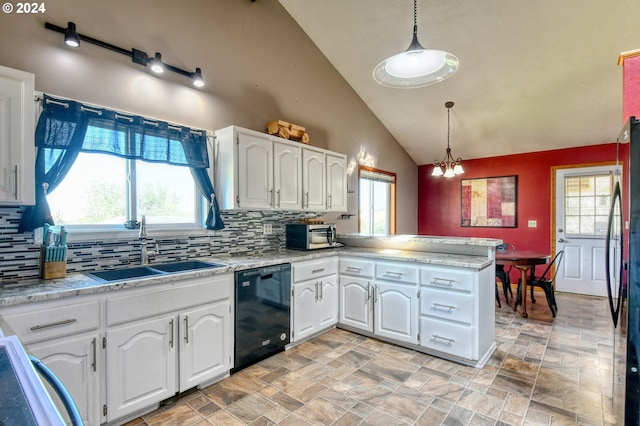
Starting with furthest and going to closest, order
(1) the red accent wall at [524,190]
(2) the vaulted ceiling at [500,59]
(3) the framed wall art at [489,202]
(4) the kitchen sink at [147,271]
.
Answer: (3) the framed wall art at [489,202]
(1) the red accent wall at [524,190]
(2) the vaulted ceiling at [500,59]
(4) the kitchen sink at [147,271]

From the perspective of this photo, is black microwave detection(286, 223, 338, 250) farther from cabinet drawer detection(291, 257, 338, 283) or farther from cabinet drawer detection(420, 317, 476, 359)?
cabinet drawer detection(420, 317, 476, 359)

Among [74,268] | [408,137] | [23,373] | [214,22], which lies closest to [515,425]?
[23,373]

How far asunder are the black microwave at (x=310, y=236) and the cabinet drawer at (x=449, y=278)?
1.21 m

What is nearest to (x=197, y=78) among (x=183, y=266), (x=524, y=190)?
(x=183, y=266)

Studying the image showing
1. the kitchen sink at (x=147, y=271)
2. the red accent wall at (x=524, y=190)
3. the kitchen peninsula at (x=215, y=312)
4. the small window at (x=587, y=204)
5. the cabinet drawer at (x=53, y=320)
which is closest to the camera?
the cabinet drawer at (x=53, y=320)

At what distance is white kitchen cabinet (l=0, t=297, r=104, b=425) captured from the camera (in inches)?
62.4

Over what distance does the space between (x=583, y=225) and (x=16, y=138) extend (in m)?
6.56

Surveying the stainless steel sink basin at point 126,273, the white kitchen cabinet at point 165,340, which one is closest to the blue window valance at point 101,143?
the stainless steel sink basin at point 126,273

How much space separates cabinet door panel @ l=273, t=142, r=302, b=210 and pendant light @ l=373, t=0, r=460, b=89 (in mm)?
1486

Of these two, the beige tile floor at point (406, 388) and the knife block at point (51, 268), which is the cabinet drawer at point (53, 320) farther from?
the beige tile floor at point (406, 388)

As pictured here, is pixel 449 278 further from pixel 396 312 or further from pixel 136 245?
pixel 136 245

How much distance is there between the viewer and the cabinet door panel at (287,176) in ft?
10.5

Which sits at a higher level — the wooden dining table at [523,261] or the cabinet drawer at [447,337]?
the wooden dining table at [523,261]

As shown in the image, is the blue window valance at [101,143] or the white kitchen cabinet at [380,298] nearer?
the blue window valance at [101,143]
